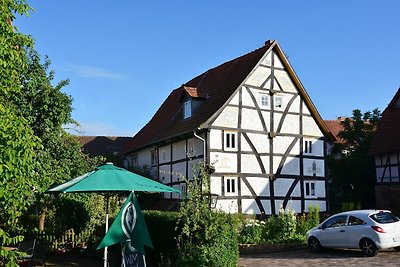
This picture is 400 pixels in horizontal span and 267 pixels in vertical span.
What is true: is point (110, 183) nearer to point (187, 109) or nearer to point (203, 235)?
point (203, 235)

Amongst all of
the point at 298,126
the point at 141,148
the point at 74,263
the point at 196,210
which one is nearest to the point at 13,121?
the point at 196,210

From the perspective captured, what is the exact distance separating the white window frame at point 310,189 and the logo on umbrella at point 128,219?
64.3 ft

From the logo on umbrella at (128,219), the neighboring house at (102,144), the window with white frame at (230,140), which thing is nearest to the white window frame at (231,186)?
the window with white frame at (230,140)

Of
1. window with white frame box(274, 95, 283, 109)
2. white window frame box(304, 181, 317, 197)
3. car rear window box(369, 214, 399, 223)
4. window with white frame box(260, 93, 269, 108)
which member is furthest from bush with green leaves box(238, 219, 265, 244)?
window with white frame box(274, 95, 283, 109)

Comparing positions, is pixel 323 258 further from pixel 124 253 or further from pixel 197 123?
pixel 197 123

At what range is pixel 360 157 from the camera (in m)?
33.6

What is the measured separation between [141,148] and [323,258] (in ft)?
60.1

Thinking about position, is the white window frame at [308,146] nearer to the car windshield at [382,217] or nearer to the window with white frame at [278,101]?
the window with white frame at [278,101]

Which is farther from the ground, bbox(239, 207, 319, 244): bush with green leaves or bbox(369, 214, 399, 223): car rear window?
bbox(369, 214, 399, 223): car rear window

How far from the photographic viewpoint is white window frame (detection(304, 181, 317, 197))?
87.3ft

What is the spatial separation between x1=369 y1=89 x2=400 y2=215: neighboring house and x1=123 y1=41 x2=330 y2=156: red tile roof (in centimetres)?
470

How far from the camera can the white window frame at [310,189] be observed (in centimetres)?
2661

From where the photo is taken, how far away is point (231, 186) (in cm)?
2420

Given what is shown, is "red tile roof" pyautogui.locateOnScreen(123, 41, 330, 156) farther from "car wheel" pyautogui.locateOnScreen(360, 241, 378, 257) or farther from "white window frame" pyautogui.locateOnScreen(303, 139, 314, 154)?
"car wheel" pyautogui.locateOnScreen(360, 241, 378, 257)
